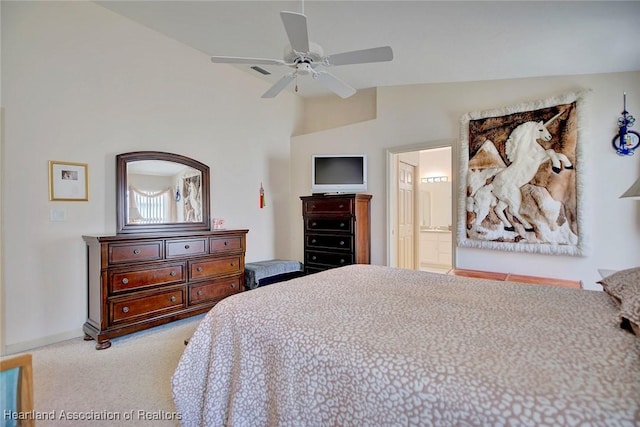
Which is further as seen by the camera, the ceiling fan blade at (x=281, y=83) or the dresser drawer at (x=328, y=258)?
the dresser drawer at (x=328, y=258)

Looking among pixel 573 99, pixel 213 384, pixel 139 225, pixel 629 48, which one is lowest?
pixel 213 384

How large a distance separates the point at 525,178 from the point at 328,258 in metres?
2.44

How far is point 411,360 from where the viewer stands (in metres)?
0.92

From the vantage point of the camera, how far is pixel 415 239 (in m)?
5.45

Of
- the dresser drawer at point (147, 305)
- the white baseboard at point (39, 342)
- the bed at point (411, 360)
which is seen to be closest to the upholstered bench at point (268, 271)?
the dresser drawer at point (147, 305)

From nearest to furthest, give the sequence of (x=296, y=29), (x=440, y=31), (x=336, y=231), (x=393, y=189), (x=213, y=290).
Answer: (x=296, y=29) → (x=440, y=31) → (x=213, y=290) → (x=336, y=231) → (x=393, y=189)

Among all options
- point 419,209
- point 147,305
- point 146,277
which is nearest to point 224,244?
point 146,277

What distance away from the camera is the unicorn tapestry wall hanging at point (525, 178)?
2955 millimetres

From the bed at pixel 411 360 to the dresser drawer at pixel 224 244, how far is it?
196 cm

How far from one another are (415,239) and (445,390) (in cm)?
484

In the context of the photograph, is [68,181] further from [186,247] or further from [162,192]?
[186,247]

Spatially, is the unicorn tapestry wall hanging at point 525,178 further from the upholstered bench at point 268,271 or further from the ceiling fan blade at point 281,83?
the upholstered bench at point 268,271

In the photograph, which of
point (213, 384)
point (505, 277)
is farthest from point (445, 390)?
point (505, 277)

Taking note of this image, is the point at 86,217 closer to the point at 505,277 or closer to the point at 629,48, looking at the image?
the point at 505,277
